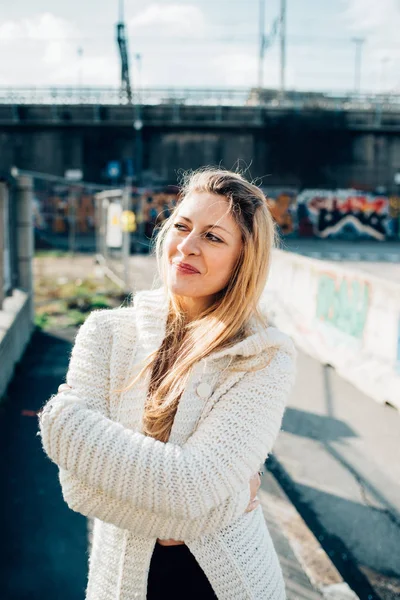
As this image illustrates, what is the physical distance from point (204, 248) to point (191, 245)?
4 cm

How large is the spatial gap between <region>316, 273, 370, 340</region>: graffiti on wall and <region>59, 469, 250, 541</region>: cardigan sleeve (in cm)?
674

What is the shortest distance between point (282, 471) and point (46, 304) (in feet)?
26.2

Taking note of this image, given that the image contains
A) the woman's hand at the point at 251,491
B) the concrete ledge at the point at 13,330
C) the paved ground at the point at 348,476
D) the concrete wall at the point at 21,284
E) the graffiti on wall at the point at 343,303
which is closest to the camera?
the woman's hand at the point at 251,491

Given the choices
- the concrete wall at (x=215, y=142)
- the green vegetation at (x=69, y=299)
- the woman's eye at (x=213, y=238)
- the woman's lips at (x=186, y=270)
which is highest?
the concrete wall at (x=215, y=142)

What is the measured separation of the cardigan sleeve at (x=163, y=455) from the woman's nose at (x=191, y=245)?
1.58 feet

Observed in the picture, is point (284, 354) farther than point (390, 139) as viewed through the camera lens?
No

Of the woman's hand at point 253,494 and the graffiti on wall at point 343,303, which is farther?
the graffiti on wall at point 343,303

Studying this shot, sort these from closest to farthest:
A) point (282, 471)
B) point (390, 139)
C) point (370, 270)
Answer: point (282, 471)
point (370, 270)
point (390, 139)

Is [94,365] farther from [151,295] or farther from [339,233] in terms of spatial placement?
[339,233]

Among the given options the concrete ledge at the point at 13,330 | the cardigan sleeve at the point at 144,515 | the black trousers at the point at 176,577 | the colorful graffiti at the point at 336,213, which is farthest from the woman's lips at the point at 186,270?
the colorful graffiti at the point at 336,213

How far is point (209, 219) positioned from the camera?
1853 mm

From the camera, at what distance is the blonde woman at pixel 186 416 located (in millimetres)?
1585

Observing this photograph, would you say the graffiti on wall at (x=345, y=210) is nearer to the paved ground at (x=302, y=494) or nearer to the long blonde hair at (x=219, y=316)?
the paved ground at (x=302, y=494)

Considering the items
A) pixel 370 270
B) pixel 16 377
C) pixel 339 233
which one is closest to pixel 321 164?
pixel 339 233
